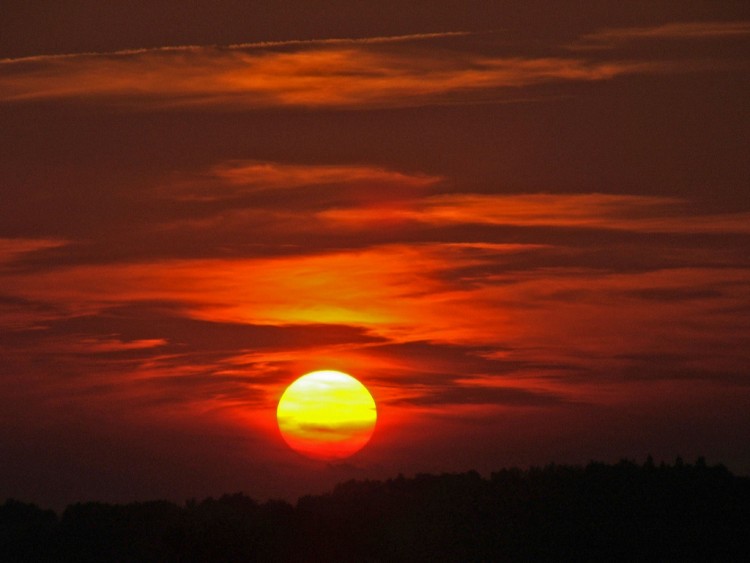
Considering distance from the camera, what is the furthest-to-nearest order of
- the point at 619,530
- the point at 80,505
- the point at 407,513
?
the point at 80,505 → the point at 407,513 → the point at 619,530

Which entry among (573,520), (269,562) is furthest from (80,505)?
(573,520)

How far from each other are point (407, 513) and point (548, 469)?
6.43 meters

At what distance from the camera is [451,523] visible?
3029 inches

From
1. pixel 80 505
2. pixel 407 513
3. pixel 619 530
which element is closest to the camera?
pixel 619 530

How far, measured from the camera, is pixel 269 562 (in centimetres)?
7688

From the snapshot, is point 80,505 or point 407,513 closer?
point 407,513

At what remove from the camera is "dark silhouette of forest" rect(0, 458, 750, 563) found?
72.2 m

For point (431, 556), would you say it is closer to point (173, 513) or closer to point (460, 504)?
point (460, 504)

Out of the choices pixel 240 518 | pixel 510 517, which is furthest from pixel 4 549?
pixel 510 517

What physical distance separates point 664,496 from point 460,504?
27.1ft

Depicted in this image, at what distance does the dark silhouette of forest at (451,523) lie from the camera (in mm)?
72250

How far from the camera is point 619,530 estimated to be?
239 feet

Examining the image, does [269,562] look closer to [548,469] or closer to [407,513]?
[407,513]

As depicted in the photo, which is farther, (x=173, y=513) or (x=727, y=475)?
(x=173, y=513)
